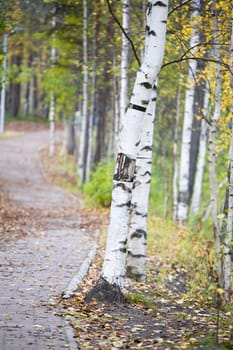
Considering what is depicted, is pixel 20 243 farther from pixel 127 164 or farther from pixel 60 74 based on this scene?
pixel 60 74

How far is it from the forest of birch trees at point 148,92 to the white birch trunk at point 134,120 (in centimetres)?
1

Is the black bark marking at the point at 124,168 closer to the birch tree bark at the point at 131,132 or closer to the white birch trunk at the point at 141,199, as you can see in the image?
the birch tree bark at the point at 131,132

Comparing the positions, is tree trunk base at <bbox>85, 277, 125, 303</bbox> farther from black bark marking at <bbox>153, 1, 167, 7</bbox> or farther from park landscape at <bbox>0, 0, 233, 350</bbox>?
black bark marking at <bbox>153, 1, 167, 7</bbox>

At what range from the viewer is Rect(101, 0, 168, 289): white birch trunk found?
26.6 feet

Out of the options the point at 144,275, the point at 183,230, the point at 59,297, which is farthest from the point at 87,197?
the point at 59,297

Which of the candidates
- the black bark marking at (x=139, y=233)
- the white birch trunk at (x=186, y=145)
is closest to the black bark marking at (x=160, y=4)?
the black bark marking at (x=139, y=233)

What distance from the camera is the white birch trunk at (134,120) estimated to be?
8094 millimetres

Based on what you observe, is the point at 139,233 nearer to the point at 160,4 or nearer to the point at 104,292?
the point at 104,292

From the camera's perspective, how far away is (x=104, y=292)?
8.52 metres

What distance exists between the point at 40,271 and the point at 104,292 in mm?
2411

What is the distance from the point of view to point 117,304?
28.1ft

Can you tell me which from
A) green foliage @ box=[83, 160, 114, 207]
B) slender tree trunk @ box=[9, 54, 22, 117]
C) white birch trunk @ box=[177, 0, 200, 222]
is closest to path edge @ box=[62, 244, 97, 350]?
white birch trunk @ box=[177, 0, 200, 222]

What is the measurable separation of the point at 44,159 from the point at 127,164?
29.1 metres

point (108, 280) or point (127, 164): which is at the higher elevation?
point (127, 164)
